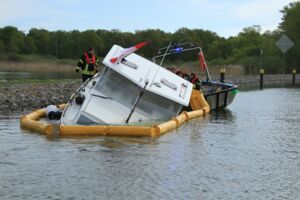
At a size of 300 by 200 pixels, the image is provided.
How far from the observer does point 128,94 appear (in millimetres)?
17188

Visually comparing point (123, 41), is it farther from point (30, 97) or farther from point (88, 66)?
point (88, 66)

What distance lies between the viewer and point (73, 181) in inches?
395

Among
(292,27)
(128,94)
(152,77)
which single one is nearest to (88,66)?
(152,77)

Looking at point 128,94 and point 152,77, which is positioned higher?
point 152,77

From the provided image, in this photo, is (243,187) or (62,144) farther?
(62,144)

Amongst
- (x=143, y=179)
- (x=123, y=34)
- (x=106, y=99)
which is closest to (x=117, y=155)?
(x=143, y=179)

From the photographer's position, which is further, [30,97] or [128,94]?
[30,97]

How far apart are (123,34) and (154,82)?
323ft

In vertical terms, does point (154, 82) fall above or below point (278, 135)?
above

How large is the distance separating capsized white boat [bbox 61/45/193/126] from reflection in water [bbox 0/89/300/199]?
4.03 ft

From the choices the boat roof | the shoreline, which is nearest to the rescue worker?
the boat roof

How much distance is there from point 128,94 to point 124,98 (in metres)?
0.19

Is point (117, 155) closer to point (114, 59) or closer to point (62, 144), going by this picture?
point (62, 144)

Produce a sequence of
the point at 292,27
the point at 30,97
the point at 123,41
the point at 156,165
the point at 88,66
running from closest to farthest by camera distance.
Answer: the point at 156,165, the point at 88,66, the point at 30,97, the point at 292,27, the point at 123,41
